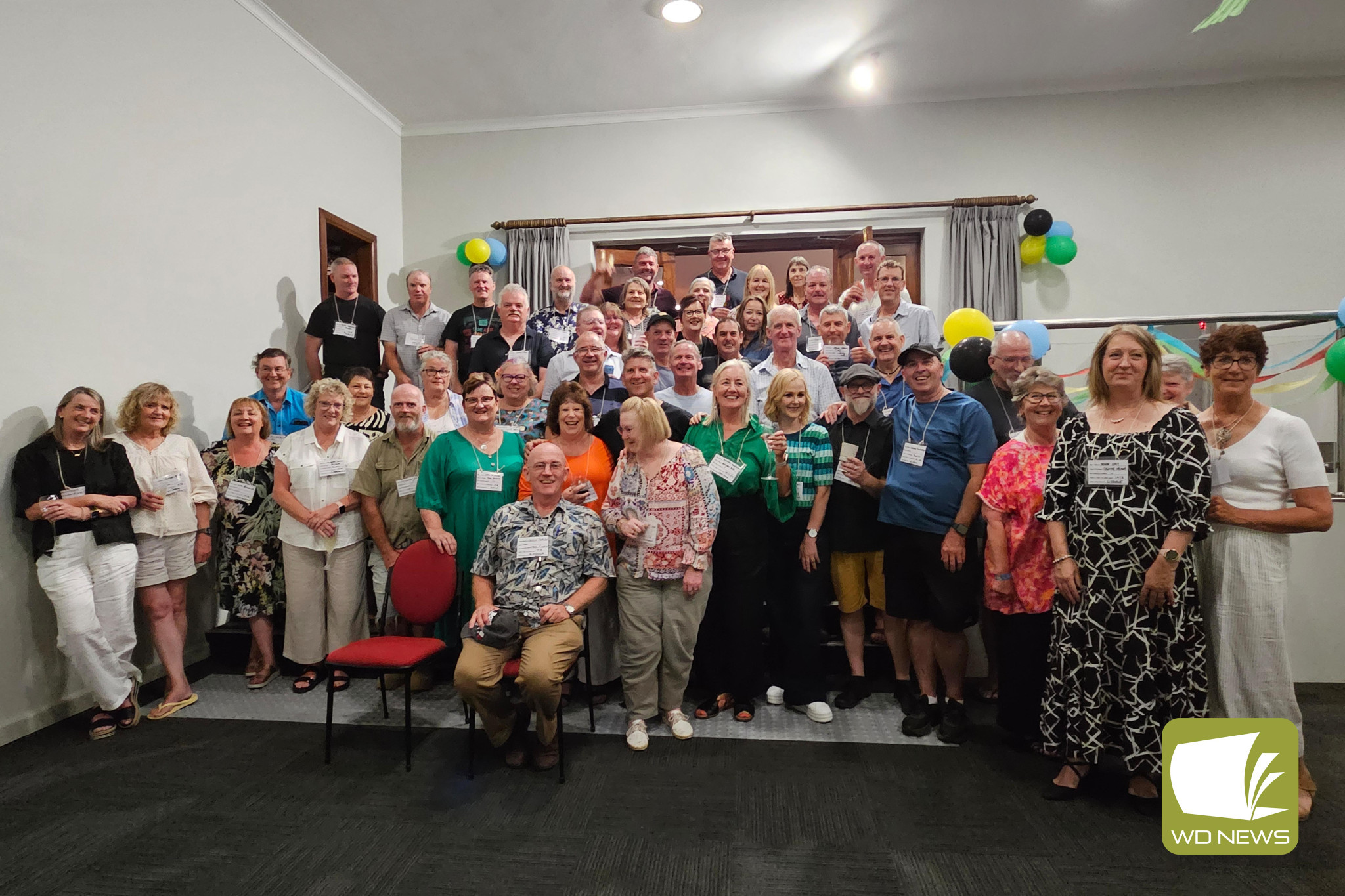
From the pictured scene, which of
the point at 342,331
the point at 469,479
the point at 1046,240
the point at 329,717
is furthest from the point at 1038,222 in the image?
the point at 329,717

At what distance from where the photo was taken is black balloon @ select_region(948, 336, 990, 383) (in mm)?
3219

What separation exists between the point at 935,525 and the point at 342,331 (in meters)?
4.32

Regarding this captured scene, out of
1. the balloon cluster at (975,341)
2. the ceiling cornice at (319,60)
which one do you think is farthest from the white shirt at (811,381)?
the ceiling cornice at (319,60)

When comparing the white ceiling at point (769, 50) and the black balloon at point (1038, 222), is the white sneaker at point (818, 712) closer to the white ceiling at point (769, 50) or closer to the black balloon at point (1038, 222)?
the white ceiling at point (769, 50)

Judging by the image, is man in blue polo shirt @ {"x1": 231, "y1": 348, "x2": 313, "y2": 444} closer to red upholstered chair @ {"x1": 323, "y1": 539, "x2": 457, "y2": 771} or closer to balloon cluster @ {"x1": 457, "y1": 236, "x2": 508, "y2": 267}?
red upholstered chair @ {"x1": 323, "y1": 539, "x2": 457, "y2": 771}

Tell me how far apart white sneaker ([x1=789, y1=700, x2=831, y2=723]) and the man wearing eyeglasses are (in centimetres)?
146

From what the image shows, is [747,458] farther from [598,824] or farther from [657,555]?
[598,824]

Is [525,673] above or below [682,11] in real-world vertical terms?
below

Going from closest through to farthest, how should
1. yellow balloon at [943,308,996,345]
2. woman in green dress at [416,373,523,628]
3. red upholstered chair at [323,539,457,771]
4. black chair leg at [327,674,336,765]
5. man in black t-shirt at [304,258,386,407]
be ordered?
black chair leg at [327,674,336,765], red upholstered chair at [323,539,457,771], woman in green dress at [416,373,523,628], yellow balloon at [943,308,996,345], man in black t-shirt at [304,258,386,407]

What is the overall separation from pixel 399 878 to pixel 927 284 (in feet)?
18.8

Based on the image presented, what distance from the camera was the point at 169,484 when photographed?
324 centimetres

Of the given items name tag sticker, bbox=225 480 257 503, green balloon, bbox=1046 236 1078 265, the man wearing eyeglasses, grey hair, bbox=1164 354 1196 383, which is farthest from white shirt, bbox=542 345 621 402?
green balloon, bbox=1046 236 1078 265

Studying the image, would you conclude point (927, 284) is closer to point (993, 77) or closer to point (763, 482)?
point (993, 77)

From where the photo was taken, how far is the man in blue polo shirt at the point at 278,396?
390cm
